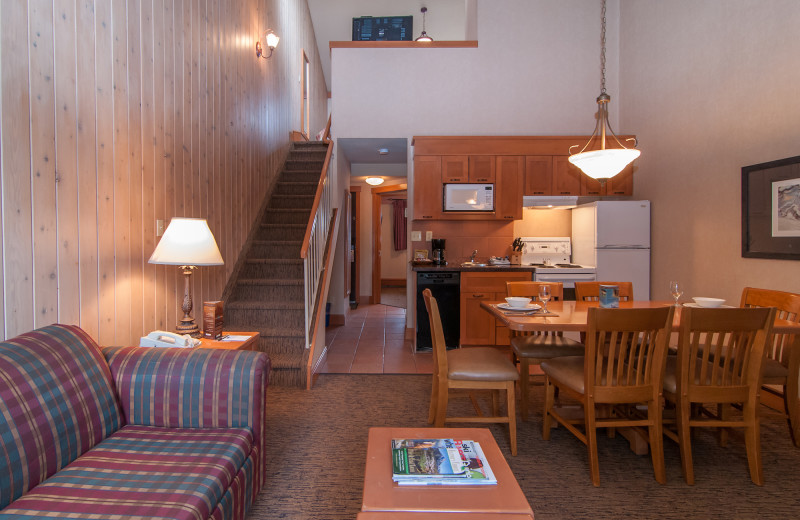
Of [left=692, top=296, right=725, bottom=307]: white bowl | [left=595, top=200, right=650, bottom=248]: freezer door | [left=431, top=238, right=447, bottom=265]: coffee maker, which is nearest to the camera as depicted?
[left=692, top=296, right=725, bottom=307]: white bowl

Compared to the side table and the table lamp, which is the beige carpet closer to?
the side table

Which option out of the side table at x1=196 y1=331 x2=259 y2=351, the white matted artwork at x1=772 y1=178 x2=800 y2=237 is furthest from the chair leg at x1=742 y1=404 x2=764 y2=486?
the side table at x1=196 y1=331 x2=259 y2=351

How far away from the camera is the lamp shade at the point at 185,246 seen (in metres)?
2.40

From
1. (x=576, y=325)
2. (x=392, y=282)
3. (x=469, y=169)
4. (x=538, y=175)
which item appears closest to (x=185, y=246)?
(x=576, y=325)

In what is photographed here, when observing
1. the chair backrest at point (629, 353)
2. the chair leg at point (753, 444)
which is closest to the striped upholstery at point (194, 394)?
the chair backrest at point (629, 353)

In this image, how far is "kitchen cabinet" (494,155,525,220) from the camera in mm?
5027

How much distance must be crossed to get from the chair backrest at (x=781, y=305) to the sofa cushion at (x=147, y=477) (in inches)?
111

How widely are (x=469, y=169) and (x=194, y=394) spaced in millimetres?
3885

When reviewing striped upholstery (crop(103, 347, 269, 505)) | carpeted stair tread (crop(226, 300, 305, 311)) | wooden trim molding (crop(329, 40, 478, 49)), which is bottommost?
striped upholstery (crop(103, 347, 269, 505))

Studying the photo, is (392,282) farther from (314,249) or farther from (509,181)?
(314,249)

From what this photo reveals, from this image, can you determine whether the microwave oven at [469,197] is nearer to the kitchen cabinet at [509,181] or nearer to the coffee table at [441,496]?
the kitchen cabinet at [509,181]

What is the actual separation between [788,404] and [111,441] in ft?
11.3

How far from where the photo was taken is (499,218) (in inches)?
200

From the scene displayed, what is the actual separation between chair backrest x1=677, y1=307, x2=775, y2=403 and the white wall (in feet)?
4.05
